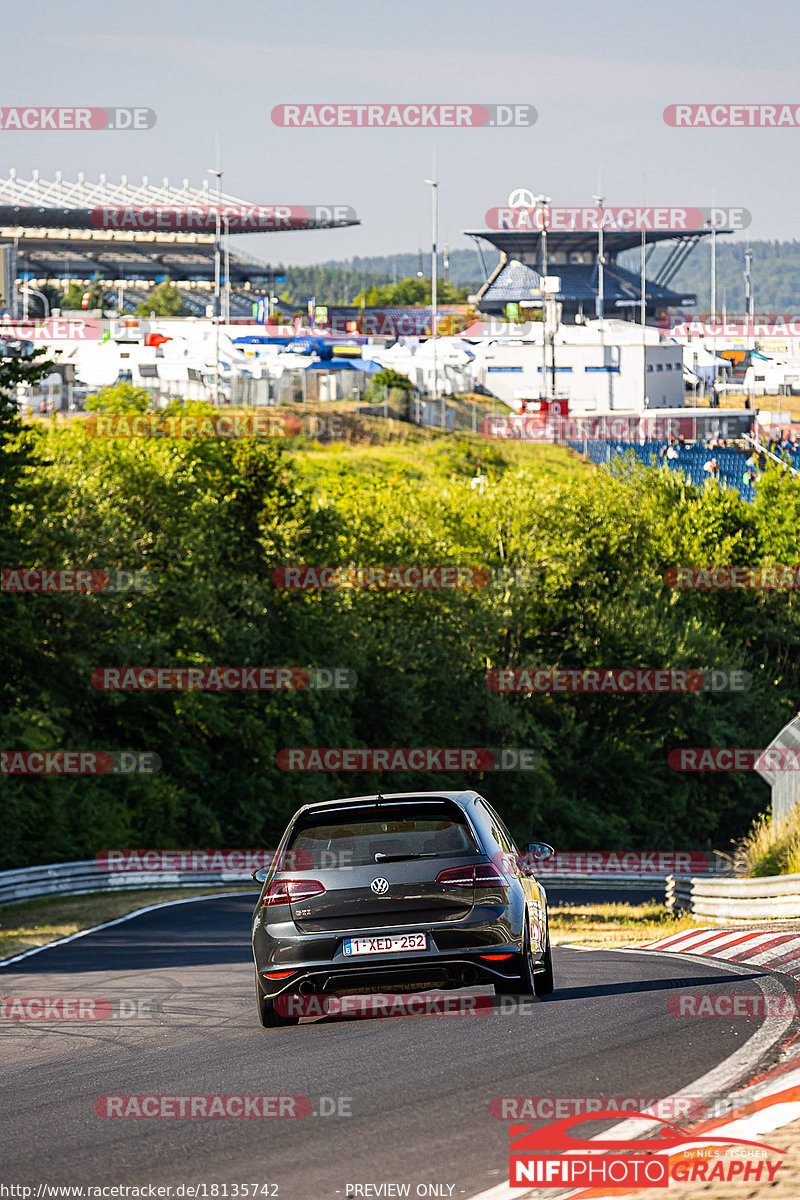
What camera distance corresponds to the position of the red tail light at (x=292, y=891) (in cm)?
918

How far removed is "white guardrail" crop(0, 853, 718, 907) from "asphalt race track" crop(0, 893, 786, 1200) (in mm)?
13082

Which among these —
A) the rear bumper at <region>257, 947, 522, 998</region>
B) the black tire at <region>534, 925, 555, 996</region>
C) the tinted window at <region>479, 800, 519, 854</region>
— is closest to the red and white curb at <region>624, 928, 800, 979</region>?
the black tire at <region>534, 925, 555, 996</region>

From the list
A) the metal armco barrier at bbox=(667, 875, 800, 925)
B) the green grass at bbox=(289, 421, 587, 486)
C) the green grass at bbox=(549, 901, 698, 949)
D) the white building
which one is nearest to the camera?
the metal armco barrier at bbox=(667, 875, 800, 925)

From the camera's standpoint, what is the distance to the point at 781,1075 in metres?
7.59

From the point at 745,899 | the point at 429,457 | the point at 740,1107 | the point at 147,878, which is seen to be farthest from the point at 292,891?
the point at 429,457

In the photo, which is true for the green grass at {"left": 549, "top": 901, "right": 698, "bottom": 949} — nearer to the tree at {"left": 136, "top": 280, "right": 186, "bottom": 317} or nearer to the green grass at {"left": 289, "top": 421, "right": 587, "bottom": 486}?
the green grass at {"left": 289, "top": 421, "right": 587, "bottom": 486}

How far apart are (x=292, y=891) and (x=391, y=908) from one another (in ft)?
2.14

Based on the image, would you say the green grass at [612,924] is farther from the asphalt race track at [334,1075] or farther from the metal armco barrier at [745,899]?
the asphalt race track at [334,1075]

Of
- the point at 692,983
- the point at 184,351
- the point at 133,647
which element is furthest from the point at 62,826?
the point at 184,351

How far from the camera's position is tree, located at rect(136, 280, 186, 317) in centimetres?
16025

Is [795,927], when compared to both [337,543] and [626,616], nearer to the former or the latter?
[337,543]

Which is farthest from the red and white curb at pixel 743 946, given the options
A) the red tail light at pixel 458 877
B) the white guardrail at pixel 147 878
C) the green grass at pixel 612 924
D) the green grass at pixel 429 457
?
the green grass at pixel 429 457

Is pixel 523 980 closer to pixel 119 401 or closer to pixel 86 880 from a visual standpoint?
pixel 86 880

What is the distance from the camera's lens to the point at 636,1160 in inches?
239
